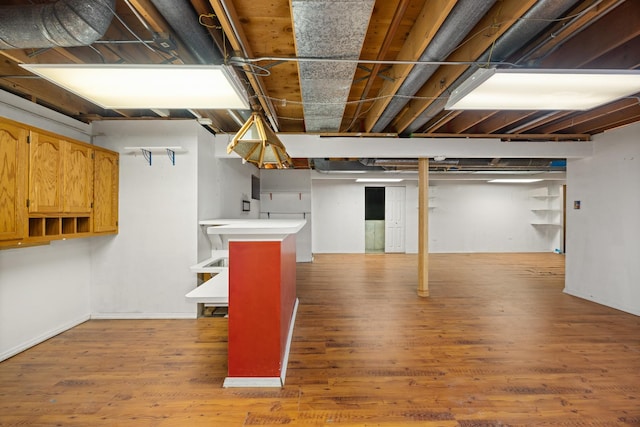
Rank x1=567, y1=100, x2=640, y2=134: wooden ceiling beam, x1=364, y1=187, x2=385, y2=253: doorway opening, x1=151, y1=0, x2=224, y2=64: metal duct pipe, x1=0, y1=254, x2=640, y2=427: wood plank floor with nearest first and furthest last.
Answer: x1=151, y1=0, x2=224, y2=64: metal duct pipe < x1=0, y1=254, x2=640, y2=427: wood plank floor < x1=567, y1=100, x2=640, y2=134: wooden ceiling beam < x1=364, y1=187, x2=385, y2=253: doorway opening

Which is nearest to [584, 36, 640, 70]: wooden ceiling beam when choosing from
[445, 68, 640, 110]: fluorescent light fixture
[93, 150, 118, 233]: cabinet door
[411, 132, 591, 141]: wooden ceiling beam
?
[445, 68, 640, 110]: fluorescent light fixture

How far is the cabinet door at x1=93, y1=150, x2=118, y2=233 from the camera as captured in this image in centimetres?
329

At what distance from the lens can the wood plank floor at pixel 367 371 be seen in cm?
193

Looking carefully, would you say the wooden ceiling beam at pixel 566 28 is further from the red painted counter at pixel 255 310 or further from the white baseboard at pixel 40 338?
the white baseboard at pixel 40 338

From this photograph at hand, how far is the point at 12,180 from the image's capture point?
235 cm

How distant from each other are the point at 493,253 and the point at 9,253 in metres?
10.0

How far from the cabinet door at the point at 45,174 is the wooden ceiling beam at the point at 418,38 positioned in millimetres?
3118

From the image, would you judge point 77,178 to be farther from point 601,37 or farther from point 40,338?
point 601,37

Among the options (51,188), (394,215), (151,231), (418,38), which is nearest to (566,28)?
Answer: (418,38)

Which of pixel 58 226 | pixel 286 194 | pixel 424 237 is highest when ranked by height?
pixel 286 194

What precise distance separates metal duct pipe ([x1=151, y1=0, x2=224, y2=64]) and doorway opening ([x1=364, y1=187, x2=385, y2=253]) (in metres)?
7.33

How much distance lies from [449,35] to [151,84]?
6.10ft

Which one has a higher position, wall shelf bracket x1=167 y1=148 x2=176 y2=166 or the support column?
wall shelf bracket x1=167 y1=148 x2=176 y2=166

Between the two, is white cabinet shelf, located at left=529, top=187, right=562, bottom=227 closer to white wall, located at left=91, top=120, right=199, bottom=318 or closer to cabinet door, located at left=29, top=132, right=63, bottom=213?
white wall, located at left=91, top=120, right=199, bottom=318
